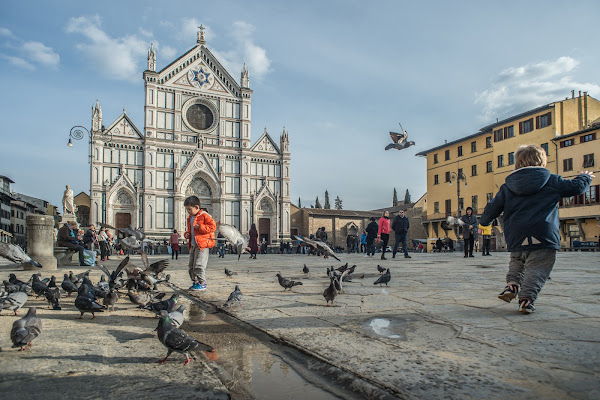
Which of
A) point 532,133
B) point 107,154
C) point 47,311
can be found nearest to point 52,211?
point 107,154

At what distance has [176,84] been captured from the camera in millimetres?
37625

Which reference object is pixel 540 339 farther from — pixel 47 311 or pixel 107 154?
pixel 107 154

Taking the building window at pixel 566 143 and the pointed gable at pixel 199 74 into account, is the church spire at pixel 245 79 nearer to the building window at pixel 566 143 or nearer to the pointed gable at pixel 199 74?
the pointed gable at pixel 199 74

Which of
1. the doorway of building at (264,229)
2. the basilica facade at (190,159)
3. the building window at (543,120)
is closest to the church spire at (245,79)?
the basilica facade at (190,159)

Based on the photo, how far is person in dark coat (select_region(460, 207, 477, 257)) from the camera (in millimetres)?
12906

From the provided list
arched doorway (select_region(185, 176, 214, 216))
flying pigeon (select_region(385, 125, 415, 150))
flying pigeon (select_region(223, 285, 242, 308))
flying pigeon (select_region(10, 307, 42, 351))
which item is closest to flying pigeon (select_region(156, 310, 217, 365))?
flying pigeon (select_region(10, 307, 42, 351))

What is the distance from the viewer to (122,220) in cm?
3459

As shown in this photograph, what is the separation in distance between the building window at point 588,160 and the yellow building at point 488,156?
2.29 meters

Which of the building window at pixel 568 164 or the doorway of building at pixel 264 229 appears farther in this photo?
the doorway of building at pixel 264 229

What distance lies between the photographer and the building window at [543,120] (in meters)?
31.7

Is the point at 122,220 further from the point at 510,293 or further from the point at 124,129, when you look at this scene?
the point at 510,293

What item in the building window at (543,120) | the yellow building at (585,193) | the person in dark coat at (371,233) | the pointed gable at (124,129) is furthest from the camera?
the pointed gable at (124,129)

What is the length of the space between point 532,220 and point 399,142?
1947 cm

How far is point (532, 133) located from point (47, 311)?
36301 millimetres
